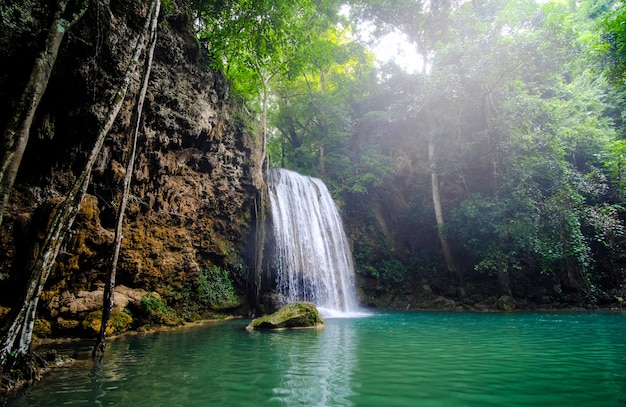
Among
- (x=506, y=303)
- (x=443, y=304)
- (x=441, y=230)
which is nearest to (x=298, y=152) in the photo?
(x=441, y=230)

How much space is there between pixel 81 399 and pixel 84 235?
18.7ft

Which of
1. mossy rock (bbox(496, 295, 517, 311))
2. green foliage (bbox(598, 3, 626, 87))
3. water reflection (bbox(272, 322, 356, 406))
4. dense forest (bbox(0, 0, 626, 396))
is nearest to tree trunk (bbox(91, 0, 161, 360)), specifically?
dense forest (bbox(0, 0, 626, 396))

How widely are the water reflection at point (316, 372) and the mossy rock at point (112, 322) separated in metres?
4.46

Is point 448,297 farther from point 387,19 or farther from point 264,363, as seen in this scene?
point 387,19

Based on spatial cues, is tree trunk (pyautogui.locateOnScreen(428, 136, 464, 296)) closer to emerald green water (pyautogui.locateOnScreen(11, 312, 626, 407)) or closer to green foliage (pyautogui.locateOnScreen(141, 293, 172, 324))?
emerald green water (pyautogui.locateOnScreen(11, 312, 626, 407))

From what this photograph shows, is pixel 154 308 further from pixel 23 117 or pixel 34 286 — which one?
pixel 23 117

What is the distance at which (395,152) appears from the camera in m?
20.8

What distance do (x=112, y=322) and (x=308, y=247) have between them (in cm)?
789

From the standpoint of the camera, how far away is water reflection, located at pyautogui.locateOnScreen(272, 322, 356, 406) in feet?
9.72

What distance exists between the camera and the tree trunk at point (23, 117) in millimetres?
3715

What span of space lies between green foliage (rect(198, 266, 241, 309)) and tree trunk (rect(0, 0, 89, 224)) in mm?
8045

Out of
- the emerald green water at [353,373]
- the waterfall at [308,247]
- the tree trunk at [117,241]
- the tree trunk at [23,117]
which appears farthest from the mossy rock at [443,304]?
the tree trunk at [23,117]

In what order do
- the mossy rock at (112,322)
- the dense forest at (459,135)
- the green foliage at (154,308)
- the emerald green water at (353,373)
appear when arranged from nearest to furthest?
the emerald green water at (353,373) → the mossy rock at (112,322) → the green foliage at (154,308) → the dense forest at (459,135)

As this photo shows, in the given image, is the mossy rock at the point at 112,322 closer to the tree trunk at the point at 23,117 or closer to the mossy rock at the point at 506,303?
the tree trunk at the point at 23,117
